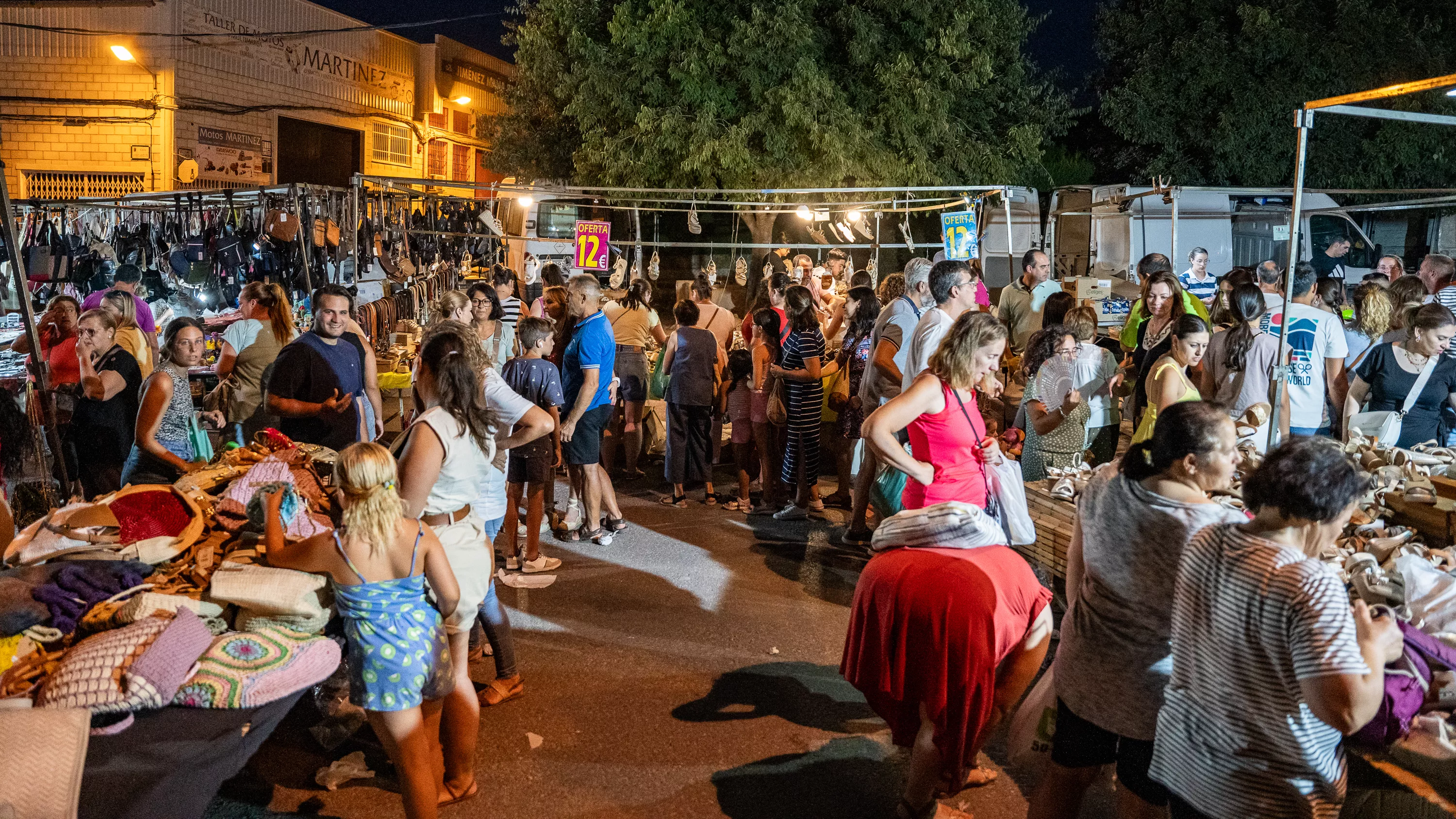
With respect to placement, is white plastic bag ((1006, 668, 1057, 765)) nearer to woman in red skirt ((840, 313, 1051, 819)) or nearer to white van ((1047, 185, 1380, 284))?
woman in red skirt ((840, 313, 1051, 819))

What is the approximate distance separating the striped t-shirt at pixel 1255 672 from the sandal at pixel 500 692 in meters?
3.06

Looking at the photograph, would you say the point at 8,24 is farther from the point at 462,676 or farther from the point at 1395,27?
the point at 1395,27

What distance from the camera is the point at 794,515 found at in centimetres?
834

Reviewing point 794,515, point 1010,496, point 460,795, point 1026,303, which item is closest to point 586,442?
point 794,515

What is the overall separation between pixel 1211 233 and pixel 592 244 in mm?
8884

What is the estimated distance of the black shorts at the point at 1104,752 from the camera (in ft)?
10.1

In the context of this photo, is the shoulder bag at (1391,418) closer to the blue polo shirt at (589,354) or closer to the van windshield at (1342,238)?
the blue polo shirt at (589,354)

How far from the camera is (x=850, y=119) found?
17.8m

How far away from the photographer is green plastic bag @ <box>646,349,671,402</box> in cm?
917

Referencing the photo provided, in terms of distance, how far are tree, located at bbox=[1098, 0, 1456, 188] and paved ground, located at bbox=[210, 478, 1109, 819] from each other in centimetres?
1794

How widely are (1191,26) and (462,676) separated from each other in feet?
72.4

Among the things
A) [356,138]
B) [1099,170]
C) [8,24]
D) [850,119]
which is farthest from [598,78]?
[1099,170]

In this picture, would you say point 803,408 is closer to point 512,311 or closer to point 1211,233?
point 512,311

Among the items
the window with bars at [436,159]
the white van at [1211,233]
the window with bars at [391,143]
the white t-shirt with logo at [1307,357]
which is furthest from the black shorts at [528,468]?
the window with bars at [436,159]
